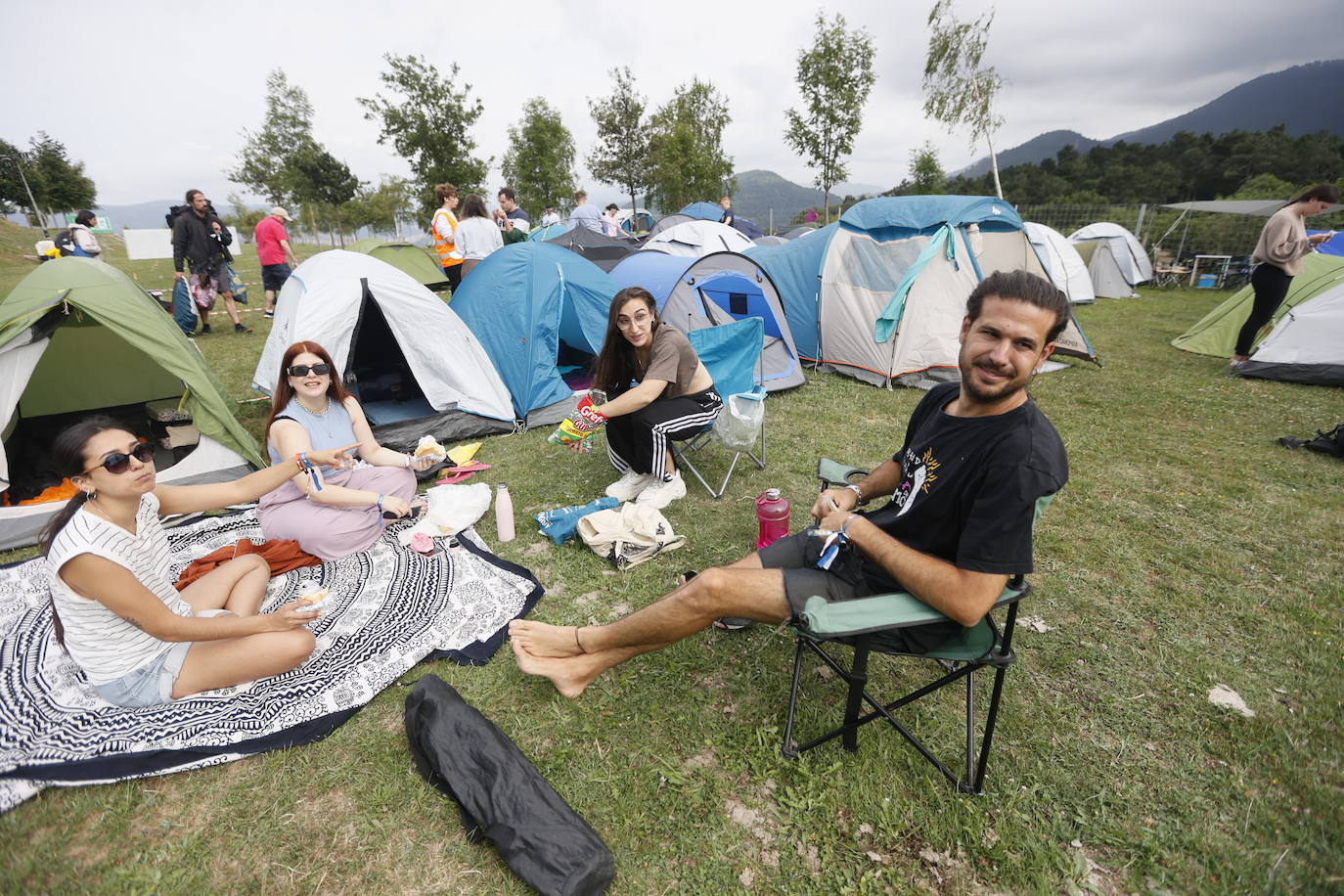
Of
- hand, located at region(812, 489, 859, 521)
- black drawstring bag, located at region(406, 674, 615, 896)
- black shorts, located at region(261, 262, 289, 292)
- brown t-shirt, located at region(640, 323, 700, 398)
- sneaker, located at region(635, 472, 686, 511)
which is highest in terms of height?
black shorts, located at region(261, 262, 289, 292)

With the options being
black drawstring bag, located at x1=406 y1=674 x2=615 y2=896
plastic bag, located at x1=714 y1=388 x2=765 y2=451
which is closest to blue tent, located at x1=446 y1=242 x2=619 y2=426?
plastic bag, located at x1=714 y1=388 x2=765 y2=451

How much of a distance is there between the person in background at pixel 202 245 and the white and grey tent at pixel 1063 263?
14.3m

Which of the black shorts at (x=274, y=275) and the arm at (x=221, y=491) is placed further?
the black shorts at (x=274, y=275)

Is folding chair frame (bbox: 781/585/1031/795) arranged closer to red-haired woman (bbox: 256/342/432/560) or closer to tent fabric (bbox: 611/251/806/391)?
red-haired woman (bbox: 256/342/432/560)

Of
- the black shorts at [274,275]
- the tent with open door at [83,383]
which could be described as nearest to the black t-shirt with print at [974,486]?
the tent with open door at [83,383]

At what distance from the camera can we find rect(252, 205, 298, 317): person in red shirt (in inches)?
341

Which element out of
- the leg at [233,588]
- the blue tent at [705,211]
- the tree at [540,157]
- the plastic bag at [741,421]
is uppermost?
the tree at [540,157]

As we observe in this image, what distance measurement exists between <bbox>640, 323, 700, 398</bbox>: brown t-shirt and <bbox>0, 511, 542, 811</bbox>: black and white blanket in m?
1.60

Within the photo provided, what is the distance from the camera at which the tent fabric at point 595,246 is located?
1130 cm

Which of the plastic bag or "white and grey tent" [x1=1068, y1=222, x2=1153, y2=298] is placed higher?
"white and grey tent" [x1=1068, y1=222, x2=1153, y2=298]

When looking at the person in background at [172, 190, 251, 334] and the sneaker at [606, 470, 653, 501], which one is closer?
the sneaker at [606, 470, 653, 501]

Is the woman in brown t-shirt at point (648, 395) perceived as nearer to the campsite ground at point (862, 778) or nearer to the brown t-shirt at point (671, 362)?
the brown t-shirt at point (671, 362)

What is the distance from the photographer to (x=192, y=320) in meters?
8.95

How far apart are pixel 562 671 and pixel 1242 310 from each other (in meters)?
9.97
